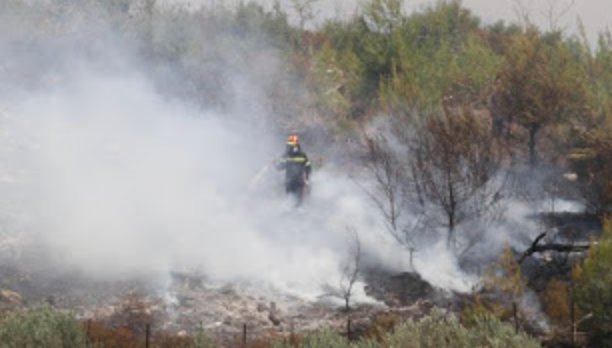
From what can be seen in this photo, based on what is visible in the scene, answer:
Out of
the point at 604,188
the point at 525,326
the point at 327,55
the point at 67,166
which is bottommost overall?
the point at 525,326

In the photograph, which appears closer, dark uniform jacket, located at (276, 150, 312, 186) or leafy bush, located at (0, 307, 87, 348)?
leafy bush, located at (0, 307, 87, 348)

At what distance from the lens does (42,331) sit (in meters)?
7.44

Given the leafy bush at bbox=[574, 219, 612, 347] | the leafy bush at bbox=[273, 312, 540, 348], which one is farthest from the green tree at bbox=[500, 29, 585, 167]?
the leafy bush at bbox=[273, 312, 540, 348]

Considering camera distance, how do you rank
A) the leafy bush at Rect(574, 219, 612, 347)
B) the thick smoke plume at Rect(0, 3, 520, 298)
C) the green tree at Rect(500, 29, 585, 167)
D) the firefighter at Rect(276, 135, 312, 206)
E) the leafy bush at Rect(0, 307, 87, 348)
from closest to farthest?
the leafy bush at Rect(0, 307, 87, 348), the leafy bush at Rect(574, 219, 612, 347), the thick smoke plume at Rect(0, 3, 520, 298), the firefighter at Rect(276, 135, 312, 206), the green tree at Rect(500, 29, 585, 167)

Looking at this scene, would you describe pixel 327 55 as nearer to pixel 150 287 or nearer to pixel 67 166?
pixel 67 166

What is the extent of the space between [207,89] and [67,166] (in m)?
7.67

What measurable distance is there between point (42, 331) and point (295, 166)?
955cm

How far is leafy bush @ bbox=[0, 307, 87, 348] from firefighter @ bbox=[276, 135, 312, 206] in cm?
893

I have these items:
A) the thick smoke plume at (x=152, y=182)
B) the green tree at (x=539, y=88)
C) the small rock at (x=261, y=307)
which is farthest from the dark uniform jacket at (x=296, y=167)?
the green tree at (x=539, y=88)

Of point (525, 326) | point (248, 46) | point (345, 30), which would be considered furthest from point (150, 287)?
point (345, 30)

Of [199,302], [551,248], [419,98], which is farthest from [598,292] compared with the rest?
[419,98]

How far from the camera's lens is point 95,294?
12180 mm

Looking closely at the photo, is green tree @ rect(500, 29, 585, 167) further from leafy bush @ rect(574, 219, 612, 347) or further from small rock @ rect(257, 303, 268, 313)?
small rock @ rect(257, 303, 268, 313)

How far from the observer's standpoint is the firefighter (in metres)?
16.3
